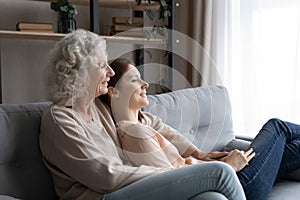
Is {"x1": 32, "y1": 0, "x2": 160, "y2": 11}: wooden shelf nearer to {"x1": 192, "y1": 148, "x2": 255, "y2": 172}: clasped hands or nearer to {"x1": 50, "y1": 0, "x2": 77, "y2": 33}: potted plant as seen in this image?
{"x1": 50, "y1": 0, "x2": 77, "y2": 33}: potted plant

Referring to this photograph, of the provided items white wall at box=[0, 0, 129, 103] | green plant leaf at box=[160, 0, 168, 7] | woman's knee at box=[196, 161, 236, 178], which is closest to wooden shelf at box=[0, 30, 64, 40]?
white wall at box=[0, 0, 129, 103]

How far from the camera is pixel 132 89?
1.75 metres

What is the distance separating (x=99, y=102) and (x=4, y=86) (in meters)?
1.35

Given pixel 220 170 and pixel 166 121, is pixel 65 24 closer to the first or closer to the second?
pixel 166 121

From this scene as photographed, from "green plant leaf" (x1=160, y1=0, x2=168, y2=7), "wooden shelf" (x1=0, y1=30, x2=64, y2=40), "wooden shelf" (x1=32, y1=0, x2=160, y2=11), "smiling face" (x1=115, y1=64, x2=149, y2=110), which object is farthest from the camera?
"green plant leaf" (x1=160, y1=0, x2=168, y2=7)

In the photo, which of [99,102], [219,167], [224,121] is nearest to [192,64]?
[224,121]

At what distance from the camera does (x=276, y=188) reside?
1977 mm

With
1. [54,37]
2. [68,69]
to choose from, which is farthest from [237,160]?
[54,37]

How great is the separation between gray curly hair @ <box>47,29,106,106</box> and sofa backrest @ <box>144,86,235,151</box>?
515mm

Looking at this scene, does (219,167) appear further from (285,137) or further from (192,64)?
(192,64)

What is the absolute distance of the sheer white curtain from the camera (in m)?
2.81

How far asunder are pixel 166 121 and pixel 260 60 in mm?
1158

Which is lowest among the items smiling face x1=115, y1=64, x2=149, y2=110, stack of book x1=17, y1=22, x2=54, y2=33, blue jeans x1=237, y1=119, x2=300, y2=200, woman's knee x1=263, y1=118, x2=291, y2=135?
blue jeans x1=237, y1=119, x2=300, y2=200

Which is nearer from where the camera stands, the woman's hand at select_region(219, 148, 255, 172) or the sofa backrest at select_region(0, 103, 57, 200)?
the sofa backrest at select_region(0, 103, 57, 200)
